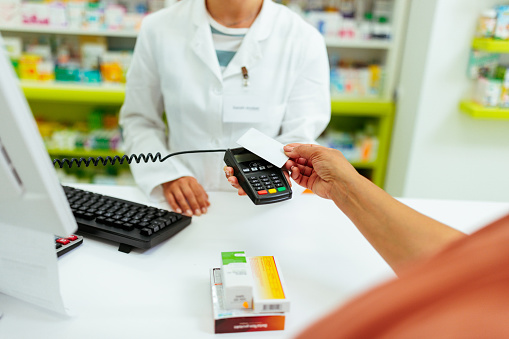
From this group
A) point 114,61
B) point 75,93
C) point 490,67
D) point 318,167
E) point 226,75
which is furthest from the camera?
point 114,61

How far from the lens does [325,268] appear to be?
90cm

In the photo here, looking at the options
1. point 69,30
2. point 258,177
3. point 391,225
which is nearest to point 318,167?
point 258,177

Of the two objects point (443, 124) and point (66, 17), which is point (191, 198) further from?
point (66, 17)

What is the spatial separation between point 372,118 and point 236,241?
2133mm

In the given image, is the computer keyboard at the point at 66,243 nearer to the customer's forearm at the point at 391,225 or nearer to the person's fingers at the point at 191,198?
the person's fingers at the point at 191,198

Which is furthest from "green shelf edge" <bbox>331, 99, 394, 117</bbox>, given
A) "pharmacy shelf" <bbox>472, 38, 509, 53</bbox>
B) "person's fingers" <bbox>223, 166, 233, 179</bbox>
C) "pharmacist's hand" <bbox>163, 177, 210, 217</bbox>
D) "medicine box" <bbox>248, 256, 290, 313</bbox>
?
"medicine box" <bbox>248, 256, 290, 313</bbox>

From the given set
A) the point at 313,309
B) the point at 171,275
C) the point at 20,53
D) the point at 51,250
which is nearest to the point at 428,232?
the point at 313,309

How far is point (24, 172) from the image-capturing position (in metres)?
0.58

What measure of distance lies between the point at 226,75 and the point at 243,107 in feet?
0.38

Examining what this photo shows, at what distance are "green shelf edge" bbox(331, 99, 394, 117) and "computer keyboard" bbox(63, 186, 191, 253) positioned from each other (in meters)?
1.76

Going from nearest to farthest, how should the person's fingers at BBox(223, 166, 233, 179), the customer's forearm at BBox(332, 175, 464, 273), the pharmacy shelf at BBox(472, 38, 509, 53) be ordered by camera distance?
1. the customer's forearm at BBox(332, 175, 464, 273)
2. the person's fingers at BBox(223, 166, 233, 179)
3. the pharmacy shelf at BBox(472, 38, 509, 53)

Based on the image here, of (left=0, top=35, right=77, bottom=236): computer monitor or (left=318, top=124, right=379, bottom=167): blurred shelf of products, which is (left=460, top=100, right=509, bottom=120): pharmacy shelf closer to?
(left=318, top=124, right=379, bottom=167): blurred shelf of products

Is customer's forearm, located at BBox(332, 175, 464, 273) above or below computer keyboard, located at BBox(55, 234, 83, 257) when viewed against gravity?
above

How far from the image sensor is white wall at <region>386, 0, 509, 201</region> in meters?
2.22
